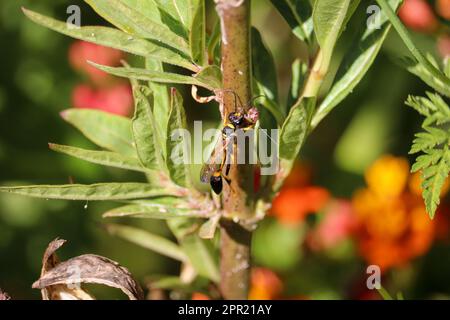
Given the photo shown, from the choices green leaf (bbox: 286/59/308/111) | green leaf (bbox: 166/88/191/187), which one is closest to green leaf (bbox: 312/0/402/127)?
green leaf (bbox: 286/59/308/111)

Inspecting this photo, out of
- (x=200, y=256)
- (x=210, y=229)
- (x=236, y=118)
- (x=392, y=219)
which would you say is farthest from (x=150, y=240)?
(x=392, y=219)

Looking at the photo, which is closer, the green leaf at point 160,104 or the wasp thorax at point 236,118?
the wasp thorax at point 236,118

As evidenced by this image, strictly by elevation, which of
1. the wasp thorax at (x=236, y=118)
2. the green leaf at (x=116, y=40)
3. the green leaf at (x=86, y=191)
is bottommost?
the green leaf at (x=86, y=191)

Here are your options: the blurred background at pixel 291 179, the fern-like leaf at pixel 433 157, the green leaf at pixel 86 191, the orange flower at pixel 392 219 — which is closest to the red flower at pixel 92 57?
the blurred background at pixel 291 179

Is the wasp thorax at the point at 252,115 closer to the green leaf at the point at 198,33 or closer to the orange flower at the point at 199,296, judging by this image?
the green leaf at the point at 198,33

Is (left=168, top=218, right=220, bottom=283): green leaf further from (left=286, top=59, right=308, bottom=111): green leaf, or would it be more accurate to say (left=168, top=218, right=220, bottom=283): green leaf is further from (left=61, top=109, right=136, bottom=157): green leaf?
(left=286, top=59, right=308, bottom=111): green leaf

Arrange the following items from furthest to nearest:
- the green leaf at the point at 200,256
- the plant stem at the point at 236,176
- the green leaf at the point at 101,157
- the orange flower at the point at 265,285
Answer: the orange flower at the point at 265,285 < the green leaf at the point at 200,256 < the green leaf at the point at 101,157 < the plant stem at the point at 236,176

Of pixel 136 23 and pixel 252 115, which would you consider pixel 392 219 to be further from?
pixel 136 23
